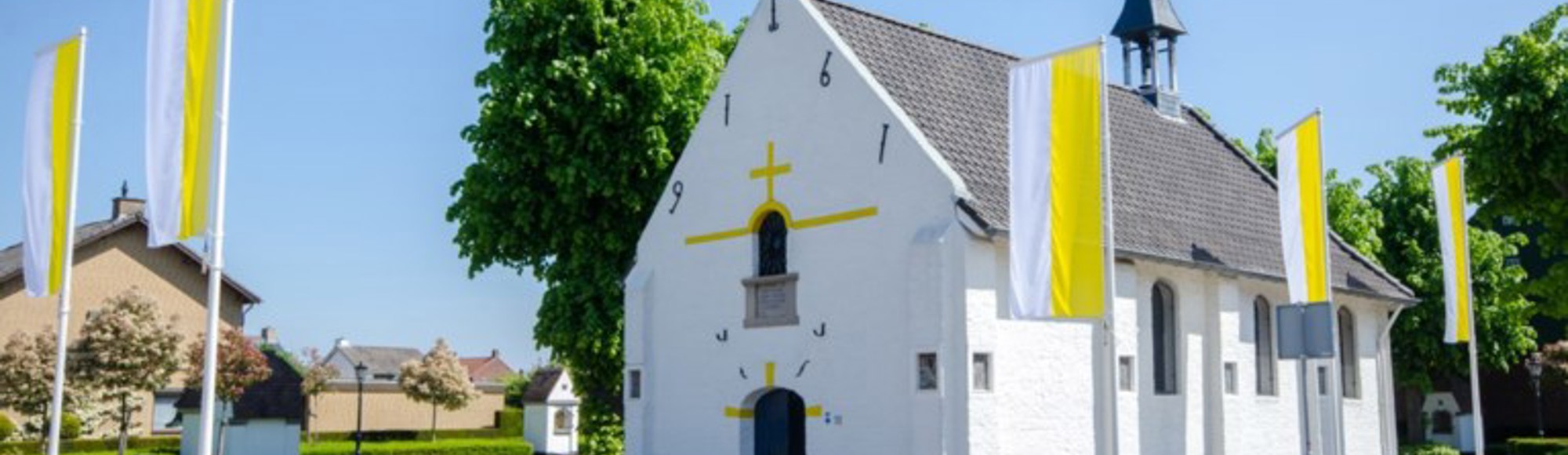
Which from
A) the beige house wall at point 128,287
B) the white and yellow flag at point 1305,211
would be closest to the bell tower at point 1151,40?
the white and yellow flag at point 1305,211

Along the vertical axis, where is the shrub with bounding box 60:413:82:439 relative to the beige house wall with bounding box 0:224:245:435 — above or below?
below

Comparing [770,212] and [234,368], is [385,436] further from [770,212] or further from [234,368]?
[770,212]

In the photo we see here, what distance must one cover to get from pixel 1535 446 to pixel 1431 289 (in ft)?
17.8

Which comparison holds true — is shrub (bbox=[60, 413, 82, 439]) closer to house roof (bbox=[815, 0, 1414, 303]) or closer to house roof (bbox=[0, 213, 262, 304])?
house roof (bbox=[0, 213, 262, 304])

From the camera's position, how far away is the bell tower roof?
107 feet

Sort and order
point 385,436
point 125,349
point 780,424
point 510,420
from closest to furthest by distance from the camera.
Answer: point 780,424 → point 125,349 → point 385,436 → point 510,420

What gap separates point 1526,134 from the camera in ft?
87.1

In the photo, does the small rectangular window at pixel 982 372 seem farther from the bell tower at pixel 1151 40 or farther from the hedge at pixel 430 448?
the hedge at pixel 430 448

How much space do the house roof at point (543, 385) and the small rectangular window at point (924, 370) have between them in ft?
158

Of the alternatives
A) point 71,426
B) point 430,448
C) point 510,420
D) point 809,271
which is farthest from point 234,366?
point 809,271

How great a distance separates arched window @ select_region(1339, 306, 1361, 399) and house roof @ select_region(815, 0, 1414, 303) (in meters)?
0.76

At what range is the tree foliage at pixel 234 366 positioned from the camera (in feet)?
151

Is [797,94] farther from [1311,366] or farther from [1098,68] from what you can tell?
[1311,366]

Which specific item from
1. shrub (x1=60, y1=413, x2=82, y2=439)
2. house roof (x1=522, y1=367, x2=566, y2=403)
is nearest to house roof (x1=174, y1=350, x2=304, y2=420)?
shrub (x1=60, y1=413, x2=82, y2=439)
